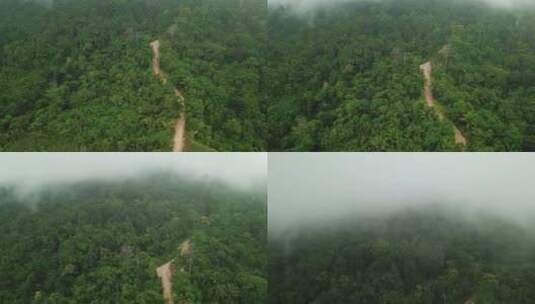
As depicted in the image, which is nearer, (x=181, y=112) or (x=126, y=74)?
(x=181, y=112)

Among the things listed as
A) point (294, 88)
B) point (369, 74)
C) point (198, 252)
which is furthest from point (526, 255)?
point (198, 252)

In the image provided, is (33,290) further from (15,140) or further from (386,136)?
→ (386,136)

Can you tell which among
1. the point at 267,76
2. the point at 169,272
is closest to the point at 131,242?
the point at 169,272

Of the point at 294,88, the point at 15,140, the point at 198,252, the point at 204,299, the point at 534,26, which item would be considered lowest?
the point at 204,299

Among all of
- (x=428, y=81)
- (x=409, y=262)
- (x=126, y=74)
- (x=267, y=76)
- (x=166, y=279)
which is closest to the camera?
(x=166, y=279)

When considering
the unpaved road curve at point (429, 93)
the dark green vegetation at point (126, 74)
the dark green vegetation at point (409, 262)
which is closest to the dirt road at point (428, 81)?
the unpaved road curve at point (429, 93)

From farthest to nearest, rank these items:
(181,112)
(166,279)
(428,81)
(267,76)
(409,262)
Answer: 1. (267,76)
2. (181,112)
3. (428,81)
4. (409,262)
5. (166,279)

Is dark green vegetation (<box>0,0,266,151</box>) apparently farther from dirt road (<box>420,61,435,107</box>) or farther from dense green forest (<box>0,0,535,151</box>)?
dirt road (<box>420,61,435,107</box>)

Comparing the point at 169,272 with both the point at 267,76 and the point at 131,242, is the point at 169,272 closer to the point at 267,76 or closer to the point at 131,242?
the point at 131,242
